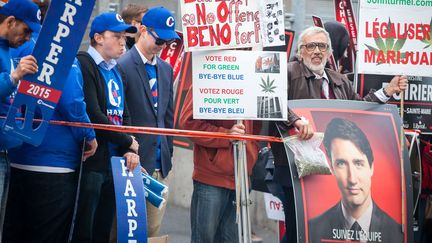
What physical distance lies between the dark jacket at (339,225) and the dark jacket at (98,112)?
4.69 ft

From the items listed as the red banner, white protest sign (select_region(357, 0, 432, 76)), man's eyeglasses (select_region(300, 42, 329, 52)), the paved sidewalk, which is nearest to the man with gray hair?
man's eyeglasses (select_region(300, 42, 329, 52))

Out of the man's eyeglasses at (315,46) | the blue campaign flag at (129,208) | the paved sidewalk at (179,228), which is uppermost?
the man's eyeglasses at (315,46)

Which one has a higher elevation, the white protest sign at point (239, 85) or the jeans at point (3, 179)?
the white protest sign at point (239, 85)

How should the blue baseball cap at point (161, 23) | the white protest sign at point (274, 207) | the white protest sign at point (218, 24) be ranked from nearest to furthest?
1. the white protest sign at point (218, 24)
2. the blue baseball cap at point (161, 23)
3. the white protest sign at point (274, 207)

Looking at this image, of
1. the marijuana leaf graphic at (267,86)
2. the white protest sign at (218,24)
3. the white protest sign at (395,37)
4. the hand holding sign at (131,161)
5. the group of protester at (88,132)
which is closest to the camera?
the group of protester at (88,132)

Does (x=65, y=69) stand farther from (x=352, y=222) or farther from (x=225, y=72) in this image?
(x=352, y=222)

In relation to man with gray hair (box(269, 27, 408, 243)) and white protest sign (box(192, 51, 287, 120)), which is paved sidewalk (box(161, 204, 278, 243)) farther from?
white protest sign (box(192, 51, 287, 120))

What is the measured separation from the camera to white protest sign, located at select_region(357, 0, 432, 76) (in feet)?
29.8

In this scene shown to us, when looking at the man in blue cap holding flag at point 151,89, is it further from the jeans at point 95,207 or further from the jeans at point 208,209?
the jeans at point 95,207

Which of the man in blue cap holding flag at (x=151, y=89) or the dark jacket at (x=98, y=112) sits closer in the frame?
the dark jacket at (x=98, y=112)

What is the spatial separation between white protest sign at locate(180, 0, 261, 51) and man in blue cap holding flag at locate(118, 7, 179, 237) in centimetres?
54

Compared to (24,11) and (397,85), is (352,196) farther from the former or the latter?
(24,11)

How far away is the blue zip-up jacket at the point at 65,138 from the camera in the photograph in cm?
773

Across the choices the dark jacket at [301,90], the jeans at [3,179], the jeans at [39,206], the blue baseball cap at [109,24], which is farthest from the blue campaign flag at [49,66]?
the dark jacket at [301,90]
